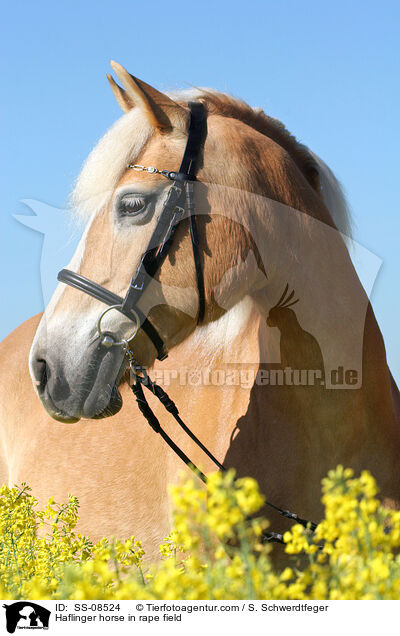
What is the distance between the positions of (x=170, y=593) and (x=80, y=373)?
4.72 ft

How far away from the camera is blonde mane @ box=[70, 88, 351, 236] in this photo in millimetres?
2613

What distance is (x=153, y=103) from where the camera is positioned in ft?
8.57

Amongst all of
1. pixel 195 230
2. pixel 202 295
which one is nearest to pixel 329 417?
pixel 202 295

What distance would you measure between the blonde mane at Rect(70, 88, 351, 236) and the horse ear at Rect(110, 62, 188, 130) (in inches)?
2.3

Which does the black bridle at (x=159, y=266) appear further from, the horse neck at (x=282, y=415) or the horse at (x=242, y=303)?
the horse neck at (x=282, y=415)

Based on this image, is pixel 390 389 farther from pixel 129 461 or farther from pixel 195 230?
pixel 129 461

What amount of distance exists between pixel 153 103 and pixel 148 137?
15cm

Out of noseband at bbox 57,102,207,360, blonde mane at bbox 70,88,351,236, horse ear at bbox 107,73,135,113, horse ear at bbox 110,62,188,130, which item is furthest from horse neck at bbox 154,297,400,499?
horse ear at bbox 107,73,135,113

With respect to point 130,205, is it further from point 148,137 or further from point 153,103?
point 153,103
